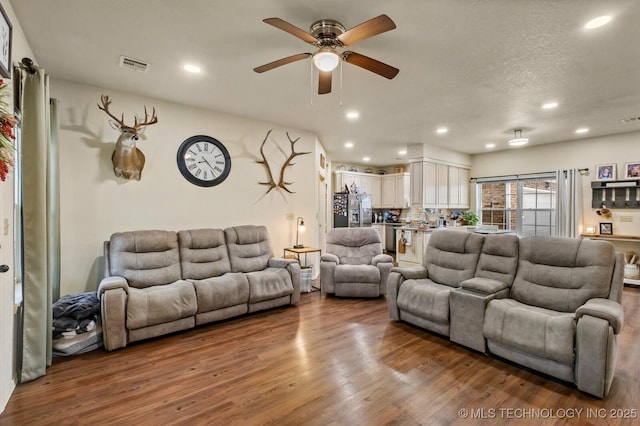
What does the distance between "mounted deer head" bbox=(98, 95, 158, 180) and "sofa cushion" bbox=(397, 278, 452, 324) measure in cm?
343

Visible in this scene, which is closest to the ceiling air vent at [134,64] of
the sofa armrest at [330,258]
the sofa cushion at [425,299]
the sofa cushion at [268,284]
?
the sofa cushion at [268,284]

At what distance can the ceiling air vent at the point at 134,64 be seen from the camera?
2842 mm

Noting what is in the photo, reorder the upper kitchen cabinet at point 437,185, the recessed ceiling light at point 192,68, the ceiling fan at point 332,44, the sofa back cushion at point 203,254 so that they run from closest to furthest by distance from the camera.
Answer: the ceiling fan at point 332,44, the recessed ceiling light at point 192,68, the sofa back cushion at point 203,254, the upper kitchen cabinet at point 437,185

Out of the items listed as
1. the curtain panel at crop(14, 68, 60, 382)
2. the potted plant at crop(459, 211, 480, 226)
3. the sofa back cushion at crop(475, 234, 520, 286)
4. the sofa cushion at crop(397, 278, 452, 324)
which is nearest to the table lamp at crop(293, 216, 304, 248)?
the sofa cushion at crop(397, 278, 452, 324)

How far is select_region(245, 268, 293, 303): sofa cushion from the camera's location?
12.1 ft

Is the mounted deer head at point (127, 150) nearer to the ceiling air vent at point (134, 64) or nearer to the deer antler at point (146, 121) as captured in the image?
the deer antler at point (146, 121)

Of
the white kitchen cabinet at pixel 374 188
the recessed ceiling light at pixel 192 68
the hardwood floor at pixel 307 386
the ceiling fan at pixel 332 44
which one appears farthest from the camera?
the white kitchen cabinet at pixel 374 188

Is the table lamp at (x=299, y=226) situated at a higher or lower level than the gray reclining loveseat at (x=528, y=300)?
higher

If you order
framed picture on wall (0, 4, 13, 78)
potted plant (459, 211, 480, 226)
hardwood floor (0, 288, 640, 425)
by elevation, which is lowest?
hardwood floor (0, 288, 640, 425)

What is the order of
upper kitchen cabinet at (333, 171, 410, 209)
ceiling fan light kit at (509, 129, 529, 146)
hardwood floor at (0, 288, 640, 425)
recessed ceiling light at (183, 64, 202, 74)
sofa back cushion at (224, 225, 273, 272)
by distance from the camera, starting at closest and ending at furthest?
hardwood floor at (0, 288, 640, 425), recessed ceiling light at (183, 64, 202, 74), sofa back cushion at (224, 225, 273, 272), ceiling fan light kit at (509, 129, 529, 146), upper kitchen cabinet at (333, 171, 410, 209)

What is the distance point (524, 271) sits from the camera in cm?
292

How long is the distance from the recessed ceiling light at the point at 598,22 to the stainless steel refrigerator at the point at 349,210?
5.68m

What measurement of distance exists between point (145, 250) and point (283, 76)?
244 cm

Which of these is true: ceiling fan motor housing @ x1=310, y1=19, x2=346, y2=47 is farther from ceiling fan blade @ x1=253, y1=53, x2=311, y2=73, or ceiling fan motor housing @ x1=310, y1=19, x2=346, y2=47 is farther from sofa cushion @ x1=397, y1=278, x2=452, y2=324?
sofa cushion @ x1=397, y1=278, x2=452, y2=324
